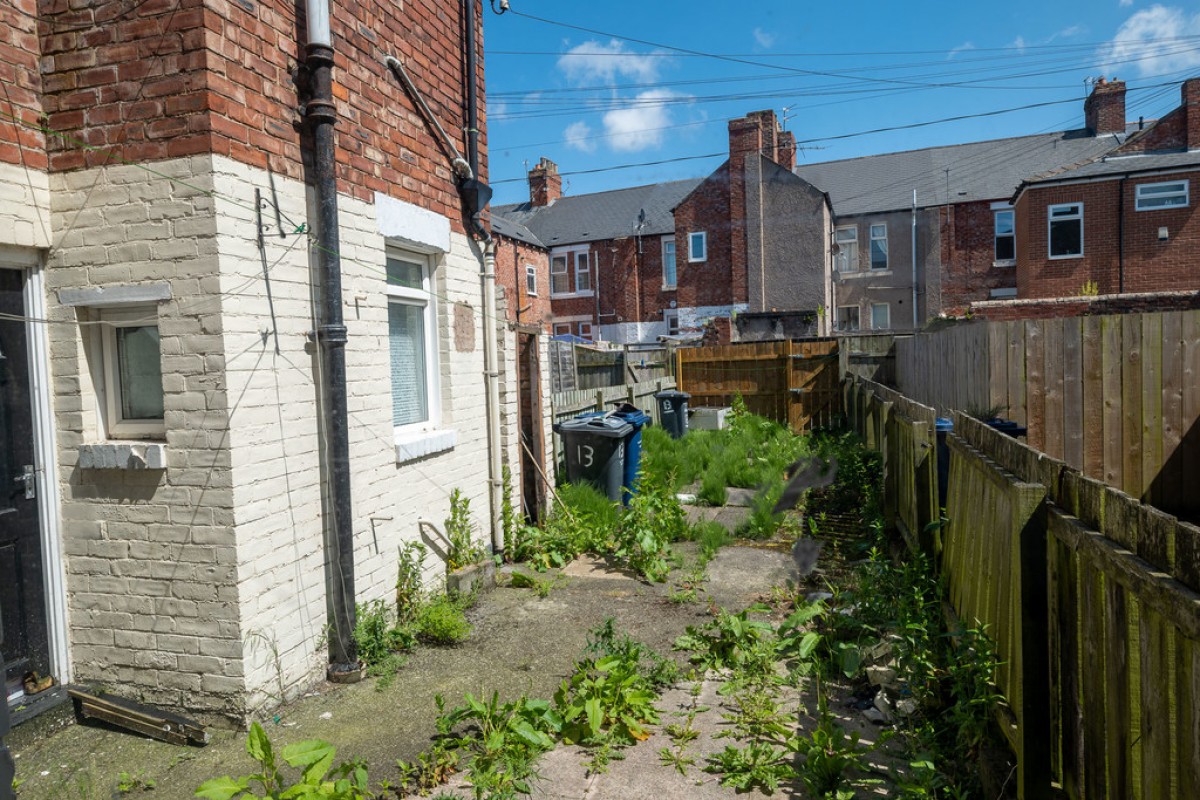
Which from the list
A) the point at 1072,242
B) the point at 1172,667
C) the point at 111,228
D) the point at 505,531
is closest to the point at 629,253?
the point at 1072,242

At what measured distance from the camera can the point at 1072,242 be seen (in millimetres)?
26406

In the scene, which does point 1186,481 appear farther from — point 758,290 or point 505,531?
point 758,290

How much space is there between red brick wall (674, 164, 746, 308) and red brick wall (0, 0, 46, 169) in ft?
97.1

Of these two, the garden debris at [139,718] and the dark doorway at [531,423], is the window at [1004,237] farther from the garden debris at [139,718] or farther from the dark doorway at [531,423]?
the garden debris at [139,718]

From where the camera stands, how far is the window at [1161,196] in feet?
81.8

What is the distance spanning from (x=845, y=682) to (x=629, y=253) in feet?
105

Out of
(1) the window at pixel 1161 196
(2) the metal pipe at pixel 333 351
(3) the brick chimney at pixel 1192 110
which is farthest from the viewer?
(1) the window at pixel 1161 196

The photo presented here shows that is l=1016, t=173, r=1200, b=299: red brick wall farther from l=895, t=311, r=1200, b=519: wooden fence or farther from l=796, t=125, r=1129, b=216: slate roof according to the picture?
l=895, t=311, r=1200, b=519: wooden fence

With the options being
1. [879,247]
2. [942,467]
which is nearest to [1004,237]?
[879,247]

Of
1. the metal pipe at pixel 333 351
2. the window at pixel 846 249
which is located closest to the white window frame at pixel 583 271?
the window at pixel 846 249

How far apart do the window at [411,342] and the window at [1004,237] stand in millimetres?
31090

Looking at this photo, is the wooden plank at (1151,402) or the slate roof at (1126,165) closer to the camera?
the wooden plank at (1151,402)

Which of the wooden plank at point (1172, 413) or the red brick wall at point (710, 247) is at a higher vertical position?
the red brick wall at point (710, 247)

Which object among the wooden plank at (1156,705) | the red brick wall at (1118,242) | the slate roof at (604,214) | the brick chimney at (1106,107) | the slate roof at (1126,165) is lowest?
the wooden plank at (1156,705)
